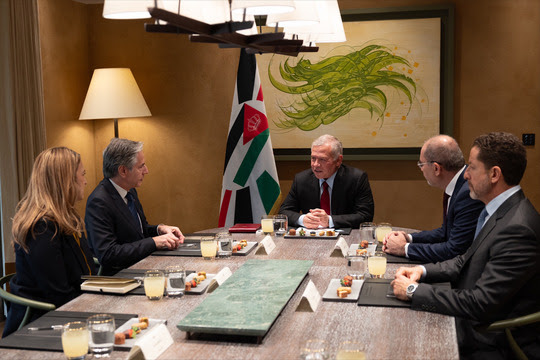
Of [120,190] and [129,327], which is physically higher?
[120,190]

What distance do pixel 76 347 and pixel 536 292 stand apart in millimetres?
1779

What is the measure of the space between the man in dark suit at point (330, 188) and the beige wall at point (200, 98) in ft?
2.99

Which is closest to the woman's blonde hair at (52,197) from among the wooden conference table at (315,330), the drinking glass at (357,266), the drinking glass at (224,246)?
the wooden conference table at (315,330)

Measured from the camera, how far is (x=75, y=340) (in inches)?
74.6

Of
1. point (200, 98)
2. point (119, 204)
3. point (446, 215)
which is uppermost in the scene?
point (200, 98)

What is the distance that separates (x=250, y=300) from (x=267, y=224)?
1632mm

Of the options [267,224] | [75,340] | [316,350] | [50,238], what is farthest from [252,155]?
[316,350]

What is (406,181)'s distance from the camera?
18.2 ft

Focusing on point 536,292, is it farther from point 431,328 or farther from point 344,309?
point 344,309

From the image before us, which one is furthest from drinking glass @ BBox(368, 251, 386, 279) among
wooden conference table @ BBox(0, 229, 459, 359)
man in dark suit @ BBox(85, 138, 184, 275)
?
man in dark suit @ BBox(85, 138, 184, 275)

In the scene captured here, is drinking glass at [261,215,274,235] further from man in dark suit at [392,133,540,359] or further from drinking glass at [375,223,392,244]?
man in dark suit at [392,133,540,359]

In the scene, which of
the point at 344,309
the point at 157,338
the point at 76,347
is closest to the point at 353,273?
the point at 344,309

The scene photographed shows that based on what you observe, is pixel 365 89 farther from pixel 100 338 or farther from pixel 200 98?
pixel 100 338

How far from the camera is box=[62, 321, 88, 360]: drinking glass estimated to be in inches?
74.6
